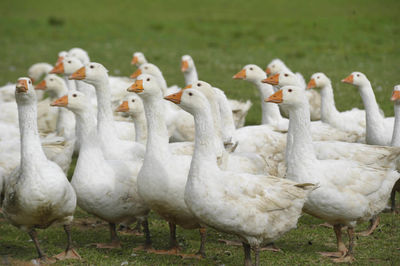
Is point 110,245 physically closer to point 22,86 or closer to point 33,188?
point 33,188

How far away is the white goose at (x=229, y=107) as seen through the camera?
936 cm

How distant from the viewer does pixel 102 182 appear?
7301 millimetres

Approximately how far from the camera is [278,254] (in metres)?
7.30

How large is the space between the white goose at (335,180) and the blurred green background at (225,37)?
19.0ft

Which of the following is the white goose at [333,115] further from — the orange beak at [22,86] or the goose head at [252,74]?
the orange beak at [22,86]

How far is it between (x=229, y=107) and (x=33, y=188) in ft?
12.5

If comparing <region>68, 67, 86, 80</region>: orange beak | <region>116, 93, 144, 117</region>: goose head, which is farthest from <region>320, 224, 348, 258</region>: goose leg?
<region>68, 67, 86, 80</region>: orange beak

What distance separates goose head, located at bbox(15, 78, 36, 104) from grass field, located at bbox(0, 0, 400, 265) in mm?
1918

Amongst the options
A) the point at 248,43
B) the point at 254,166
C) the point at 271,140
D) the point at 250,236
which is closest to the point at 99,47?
the point at 248,43

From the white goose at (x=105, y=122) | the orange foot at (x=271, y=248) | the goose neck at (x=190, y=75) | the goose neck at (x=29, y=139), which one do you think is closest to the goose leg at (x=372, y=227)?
the orange foot at (x=271, y=248)

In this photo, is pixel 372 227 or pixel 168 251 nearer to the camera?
pixel 168 251

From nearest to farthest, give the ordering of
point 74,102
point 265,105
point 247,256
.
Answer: point 247,256
point 74,102
point 265,105

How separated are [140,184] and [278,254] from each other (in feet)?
6.26

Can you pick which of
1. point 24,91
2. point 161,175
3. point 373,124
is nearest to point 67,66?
point 24,91
